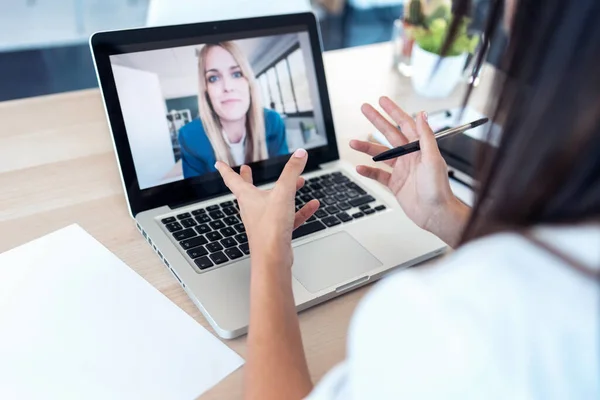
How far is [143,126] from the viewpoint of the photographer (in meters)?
0.75

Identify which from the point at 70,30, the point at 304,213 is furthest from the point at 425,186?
the point at 70,30

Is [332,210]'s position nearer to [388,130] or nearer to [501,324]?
[388,130]

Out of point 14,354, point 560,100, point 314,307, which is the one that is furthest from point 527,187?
point 14,354

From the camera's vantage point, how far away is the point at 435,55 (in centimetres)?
116

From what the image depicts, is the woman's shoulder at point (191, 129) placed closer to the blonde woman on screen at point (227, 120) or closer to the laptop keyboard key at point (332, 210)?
the blonde woman on screen at point (227, 120)

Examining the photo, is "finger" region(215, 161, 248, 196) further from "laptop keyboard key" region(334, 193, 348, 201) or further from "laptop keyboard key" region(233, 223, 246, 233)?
"laptop keyboard key" region(334, 193, 348, 201)

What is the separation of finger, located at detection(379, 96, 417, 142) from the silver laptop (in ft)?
0.33

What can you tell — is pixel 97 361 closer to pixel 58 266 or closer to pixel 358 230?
pixel 58 266

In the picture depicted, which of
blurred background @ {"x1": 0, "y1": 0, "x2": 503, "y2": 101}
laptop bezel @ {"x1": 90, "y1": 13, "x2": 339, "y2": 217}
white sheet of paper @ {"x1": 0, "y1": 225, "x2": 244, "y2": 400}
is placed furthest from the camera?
blurred background @ {"x1": 0, "y1": 0, "x2": 503, "y2": 101}

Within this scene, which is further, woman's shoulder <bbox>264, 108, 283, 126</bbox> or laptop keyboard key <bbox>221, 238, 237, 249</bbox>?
woman's shoulder <bbox>264, 108, 283, 126</bbox>

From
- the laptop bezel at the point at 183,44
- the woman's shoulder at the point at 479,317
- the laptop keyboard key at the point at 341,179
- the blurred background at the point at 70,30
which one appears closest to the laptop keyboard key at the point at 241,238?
the laptop bezel at the point at 183,44

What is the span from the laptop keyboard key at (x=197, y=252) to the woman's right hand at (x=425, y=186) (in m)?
0.25

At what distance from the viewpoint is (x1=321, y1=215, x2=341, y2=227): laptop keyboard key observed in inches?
29.9

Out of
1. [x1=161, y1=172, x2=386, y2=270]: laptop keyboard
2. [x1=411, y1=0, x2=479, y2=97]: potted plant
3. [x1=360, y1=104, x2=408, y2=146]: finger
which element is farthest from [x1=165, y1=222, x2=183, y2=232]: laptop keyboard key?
[x1=411, y1=0, x2=479, y2=97]: potted plant
